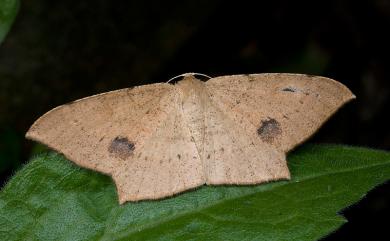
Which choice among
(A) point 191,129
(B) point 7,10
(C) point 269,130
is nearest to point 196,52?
(A) point 191,129

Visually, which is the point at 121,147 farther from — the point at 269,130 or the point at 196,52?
the point at 196,52

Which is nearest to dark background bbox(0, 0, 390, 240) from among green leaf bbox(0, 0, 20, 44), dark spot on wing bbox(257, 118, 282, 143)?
green leaf bbox(0, 0, 20, 44)

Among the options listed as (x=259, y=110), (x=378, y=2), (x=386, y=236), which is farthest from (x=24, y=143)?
(x=378, y=2)

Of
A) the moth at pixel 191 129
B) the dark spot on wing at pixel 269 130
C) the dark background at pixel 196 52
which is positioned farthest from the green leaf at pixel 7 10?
the dark spot on wing at pixel 269 130

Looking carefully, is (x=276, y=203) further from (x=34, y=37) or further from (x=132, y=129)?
(x=34, y=37)

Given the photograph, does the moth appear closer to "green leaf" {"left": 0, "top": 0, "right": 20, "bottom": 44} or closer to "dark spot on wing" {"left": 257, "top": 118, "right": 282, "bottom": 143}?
"dark spot on wing" {"left": 257, "top": 118, "right": 282, "bottom": 143}

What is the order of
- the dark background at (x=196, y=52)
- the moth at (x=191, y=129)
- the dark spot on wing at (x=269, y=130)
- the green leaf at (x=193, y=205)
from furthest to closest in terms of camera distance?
the dark background at (x=196, y=52) → the dark spot on wing at (x=269, y=130) → the moth at (x=191, y=129) → the green leaf at (x=193, y=205)

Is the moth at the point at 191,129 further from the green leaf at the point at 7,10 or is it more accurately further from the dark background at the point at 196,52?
the dark background at the point at 196,52
